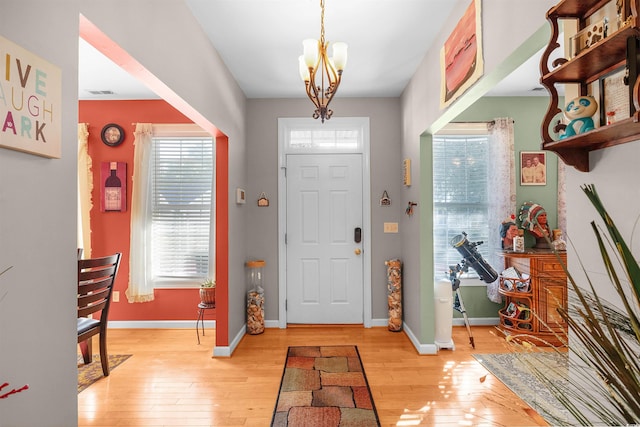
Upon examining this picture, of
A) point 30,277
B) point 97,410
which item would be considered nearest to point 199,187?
point 97,410

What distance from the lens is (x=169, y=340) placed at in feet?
12.9

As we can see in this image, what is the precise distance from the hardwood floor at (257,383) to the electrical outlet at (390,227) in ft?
3.92

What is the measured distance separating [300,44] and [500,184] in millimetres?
2735

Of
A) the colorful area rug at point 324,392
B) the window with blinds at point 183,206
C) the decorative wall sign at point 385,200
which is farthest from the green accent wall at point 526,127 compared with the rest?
the window with blinds at point 183,206

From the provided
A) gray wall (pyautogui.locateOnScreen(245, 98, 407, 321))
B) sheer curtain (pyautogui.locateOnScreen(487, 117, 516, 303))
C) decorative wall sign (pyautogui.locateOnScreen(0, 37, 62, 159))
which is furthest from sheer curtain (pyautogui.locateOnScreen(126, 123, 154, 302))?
sheer curtain (pyautogui.locateOnScreen(487, 117, 516, 303))

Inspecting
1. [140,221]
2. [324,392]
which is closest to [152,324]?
[140,221]

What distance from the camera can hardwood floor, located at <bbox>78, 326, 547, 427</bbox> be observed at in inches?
94.5

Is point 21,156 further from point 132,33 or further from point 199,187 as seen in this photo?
point 199,187

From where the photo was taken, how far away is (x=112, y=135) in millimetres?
4223

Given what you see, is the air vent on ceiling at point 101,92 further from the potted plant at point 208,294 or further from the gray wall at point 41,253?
the gray wall at point 41,253

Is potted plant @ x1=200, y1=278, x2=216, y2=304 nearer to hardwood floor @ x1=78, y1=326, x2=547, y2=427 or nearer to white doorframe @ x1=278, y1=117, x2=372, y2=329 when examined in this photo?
hardwood floor @ x1=78, y1=326, x2=547, y2=427

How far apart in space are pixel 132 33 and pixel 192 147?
2.55 metres

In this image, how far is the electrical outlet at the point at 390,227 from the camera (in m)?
4.37

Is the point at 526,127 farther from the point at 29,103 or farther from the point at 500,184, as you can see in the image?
the point at 29,103
